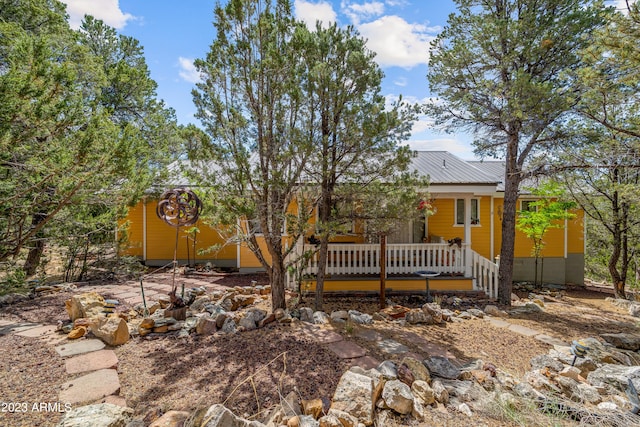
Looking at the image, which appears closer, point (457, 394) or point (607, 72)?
point (457, 394)

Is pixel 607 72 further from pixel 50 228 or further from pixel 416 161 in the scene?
pixel 50 228

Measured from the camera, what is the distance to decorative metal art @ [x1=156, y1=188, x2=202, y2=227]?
521 cm

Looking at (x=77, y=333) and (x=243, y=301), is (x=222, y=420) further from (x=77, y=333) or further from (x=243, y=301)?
(x=243, y=301)

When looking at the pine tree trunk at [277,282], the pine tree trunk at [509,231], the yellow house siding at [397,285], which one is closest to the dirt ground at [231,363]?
the pine tree trunk at [277,282]

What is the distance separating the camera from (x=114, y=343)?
404cm

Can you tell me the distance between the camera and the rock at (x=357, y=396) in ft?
8.64

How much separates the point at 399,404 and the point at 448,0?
8825 mm

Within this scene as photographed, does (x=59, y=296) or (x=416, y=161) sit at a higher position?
(x=416, y=161)

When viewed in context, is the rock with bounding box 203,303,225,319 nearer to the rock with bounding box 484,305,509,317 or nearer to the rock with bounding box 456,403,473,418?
the rock with bounding box 456,403,473,418

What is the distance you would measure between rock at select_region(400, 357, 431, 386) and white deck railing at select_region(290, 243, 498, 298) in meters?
4.44

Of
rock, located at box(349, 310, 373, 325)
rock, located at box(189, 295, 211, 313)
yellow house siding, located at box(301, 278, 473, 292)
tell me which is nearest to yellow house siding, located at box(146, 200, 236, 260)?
rock, located at box(189, 295, 211, 313)

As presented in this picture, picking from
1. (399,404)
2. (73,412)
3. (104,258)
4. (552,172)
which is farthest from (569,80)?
(104,258)

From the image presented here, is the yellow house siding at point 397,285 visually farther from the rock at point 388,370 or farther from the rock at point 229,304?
the rock at point 388,370

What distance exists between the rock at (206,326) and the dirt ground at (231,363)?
0.12 meters
